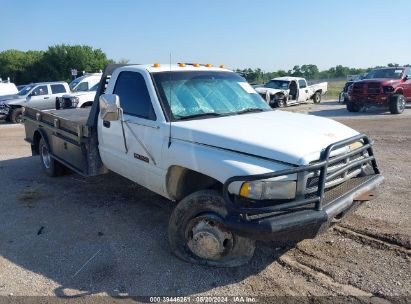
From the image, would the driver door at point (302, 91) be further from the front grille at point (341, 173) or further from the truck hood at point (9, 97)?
the front grille at point (341, 173)

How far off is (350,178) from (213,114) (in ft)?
5.13

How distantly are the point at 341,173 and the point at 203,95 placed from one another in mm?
1782

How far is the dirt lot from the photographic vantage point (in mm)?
3625

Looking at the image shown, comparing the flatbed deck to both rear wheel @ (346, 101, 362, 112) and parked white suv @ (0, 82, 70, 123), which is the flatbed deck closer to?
parked white suv @ (0, 82, 70, 123)

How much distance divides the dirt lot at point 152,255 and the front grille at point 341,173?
785mm

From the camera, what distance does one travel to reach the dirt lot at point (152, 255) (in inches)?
143

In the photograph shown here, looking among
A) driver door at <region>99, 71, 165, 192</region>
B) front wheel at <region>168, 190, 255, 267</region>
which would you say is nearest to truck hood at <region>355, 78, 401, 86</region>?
driver door at <region>99, 71, 165, 192</region>

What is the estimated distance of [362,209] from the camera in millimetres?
5344

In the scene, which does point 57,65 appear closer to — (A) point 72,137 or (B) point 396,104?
(B) point 396,104

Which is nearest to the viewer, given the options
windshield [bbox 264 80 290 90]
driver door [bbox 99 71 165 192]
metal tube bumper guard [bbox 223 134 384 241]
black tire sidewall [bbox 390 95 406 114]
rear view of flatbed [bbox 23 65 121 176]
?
metal tube bumper guard [bbox 223 134 384 241]

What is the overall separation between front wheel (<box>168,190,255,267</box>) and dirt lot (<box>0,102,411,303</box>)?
0.11m

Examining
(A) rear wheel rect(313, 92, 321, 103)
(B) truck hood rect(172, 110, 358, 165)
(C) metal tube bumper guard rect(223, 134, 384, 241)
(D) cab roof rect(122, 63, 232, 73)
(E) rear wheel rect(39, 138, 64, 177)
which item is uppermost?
(D) cab roof rect(122, 63, 232, 73)

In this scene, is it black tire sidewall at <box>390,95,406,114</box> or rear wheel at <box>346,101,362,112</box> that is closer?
black tire sidewall at <box>390,95,406,114</box>

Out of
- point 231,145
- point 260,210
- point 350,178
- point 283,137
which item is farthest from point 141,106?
point 350,178
